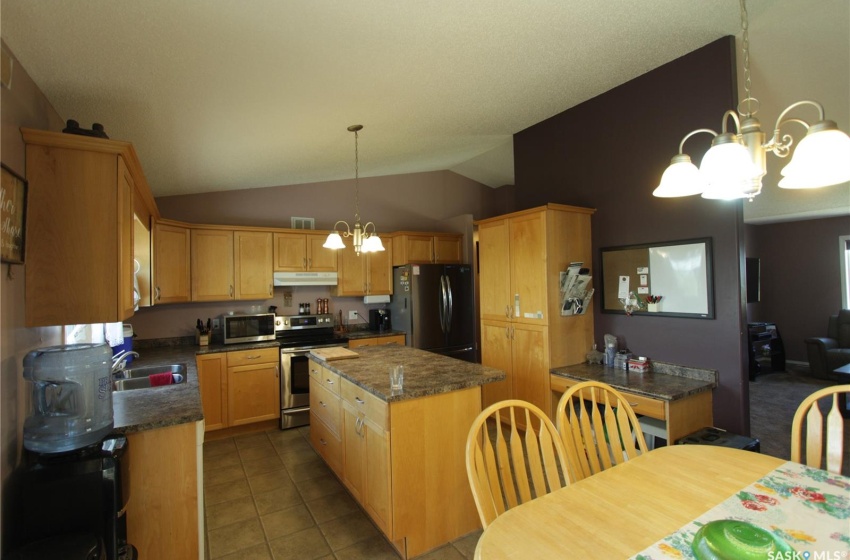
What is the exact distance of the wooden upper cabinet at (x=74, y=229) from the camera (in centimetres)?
160

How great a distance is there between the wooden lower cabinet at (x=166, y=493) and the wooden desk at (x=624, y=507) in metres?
1.49

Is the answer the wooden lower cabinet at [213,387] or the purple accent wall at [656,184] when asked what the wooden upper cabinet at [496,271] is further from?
the wooden lower cabinet at [213,387]

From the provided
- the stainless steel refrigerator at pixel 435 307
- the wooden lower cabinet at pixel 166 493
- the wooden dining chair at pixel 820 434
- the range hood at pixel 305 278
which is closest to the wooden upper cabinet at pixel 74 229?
the wooden lower cabinet at pixel 166 493

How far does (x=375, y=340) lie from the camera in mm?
4695

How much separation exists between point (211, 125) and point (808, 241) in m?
8.54

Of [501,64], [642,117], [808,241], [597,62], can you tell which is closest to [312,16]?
[501,64]

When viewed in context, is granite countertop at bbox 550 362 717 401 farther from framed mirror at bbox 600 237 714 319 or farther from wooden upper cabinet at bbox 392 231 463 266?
wooden upper cabinet at bbox 392 231 463 266

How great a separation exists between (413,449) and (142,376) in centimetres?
231

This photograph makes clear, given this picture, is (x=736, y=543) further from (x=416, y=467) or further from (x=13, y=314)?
(x=13, y=314)

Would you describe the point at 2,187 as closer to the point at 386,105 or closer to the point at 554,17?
the point at 386,105

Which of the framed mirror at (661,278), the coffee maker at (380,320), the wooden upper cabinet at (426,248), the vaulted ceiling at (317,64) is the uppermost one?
the vaulted ceiling at (317,64)

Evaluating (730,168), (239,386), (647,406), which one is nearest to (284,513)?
(239,386)

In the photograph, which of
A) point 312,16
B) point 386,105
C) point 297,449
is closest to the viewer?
point 312,16

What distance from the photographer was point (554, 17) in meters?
2.15
